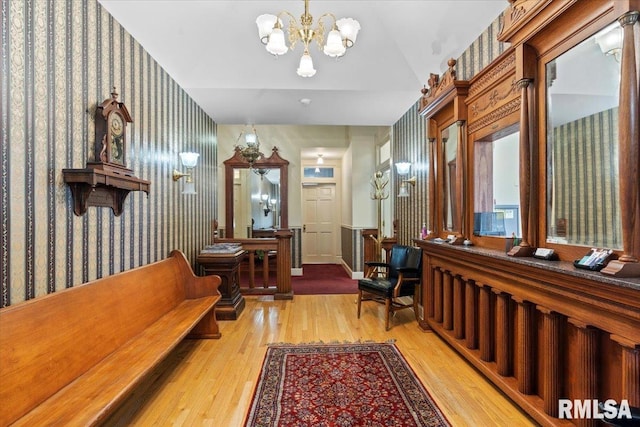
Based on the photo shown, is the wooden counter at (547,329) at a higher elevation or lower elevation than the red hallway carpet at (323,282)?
higher

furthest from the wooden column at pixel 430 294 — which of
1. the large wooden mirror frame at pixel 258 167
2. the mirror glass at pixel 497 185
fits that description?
the large wooden mirror frame at pixel 258 167

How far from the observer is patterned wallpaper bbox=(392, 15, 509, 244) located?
2.91 meters

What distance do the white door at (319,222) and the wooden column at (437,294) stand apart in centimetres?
565

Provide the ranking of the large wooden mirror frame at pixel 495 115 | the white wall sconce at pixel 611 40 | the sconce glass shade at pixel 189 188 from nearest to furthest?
the white wall sconce at pixel 611 40 → the large wooden mirror frame at pixel 495 115 → the sconce glass shade at pixel 189 188

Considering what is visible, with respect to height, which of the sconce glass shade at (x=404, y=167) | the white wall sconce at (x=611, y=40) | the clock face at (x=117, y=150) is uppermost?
the white wall sconce at (x=611, y=40)

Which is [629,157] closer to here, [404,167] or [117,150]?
[117,150]

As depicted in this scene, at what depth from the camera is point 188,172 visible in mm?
4250

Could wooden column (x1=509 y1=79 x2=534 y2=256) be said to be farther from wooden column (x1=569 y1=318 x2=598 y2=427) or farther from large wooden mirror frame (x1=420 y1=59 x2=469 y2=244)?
large wooden mirror frame (x1=420 y1=59 x2=469 y2=244)

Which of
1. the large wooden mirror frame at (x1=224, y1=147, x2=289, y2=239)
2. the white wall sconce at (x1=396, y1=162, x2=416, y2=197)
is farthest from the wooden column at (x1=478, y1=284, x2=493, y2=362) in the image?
the large wooden mirror frame at (x1=224, y1=147, x2=289, y2=239)

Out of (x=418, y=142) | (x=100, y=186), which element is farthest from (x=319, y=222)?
(x=100, y=186)

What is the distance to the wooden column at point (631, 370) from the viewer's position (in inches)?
55.2

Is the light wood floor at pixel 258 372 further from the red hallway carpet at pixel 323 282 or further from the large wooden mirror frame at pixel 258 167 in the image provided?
the large wooden mirror frame at pixel 258 167

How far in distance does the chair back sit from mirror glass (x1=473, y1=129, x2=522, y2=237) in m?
1.05

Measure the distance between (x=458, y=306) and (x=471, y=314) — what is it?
0.27 metres
